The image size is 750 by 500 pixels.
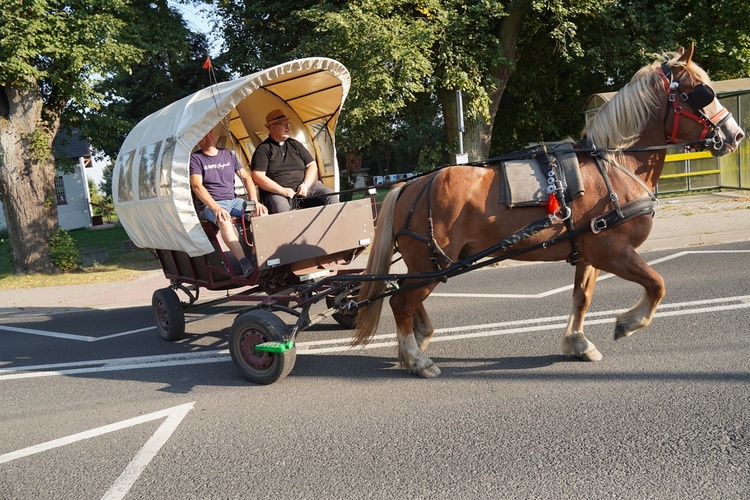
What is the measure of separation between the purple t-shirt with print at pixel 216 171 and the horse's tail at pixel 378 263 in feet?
6.53

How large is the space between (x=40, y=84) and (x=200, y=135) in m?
10.1

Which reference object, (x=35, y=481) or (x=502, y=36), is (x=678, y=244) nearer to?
(x=502, y=36)

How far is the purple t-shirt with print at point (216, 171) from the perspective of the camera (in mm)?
6145

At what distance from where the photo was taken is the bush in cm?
1357

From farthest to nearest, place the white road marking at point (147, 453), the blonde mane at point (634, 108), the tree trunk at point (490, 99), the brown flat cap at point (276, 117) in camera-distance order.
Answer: the tree trunk at point (490, 99), the brown flat cap at point (276, 117), the blonde mane at point (634, 108), the white road marking at point (147, 453)

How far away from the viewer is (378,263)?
519cm

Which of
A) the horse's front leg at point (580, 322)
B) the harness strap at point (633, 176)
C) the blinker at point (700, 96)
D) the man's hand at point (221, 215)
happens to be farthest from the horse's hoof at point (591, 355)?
the man's hand at point (221, 215)

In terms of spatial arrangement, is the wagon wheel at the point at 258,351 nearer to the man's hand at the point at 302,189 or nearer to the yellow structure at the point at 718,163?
the man's hand at the point at 302,189

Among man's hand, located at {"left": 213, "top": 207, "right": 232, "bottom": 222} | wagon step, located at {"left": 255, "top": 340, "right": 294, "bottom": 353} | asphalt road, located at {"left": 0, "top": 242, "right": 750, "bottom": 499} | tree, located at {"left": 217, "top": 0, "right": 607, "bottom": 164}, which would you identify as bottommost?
asphalt road, located at {"left": 0, "top": 242, "right": 750, "bottom": 499}

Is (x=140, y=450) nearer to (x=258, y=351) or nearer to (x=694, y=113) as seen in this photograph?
(x=258, y=351)

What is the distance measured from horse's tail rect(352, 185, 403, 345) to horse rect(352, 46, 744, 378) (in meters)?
0.12

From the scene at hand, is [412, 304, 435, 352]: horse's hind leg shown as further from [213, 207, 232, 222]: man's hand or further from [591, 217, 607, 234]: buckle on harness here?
[213, 207, 232, 222]: man's hand

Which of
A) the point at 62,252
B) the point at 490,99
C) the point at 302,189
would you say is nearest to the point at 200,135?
the point at 302,189

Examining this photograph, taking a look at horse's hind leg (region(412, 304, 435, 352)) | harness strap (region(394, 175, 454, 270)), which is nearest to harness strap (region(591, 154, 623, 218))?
harness strap (region(394, 175, 454, 270))
